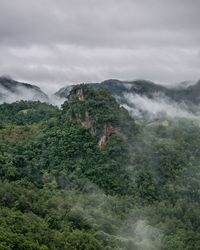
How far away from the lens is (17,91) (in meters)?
174

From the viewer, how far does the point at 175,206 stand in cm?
6581

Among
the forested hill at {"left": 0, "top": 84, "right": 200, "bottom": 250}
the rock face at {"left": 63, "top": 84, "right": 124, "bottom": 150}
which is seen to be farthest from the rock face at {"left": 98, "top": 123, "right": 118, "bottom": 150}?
the forested hill at {"left": 0, "top": 84, "right": 200, "bottom": 250}

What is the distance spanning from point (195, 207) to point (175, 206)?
2.81m

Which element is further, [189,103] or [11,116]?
[189,103]

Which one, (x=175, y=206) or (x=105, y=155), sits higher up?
(x=105, y=155)

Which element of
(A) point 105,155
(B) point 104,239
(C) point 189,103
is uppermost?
(C) point 189,103

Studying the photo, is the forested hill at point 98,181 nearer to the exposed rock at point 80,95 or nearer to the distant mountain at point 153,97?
the exposed rock at point 80,95

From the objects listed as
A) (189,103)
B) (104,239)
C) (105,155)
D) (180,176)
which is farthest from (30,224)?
(189,103)

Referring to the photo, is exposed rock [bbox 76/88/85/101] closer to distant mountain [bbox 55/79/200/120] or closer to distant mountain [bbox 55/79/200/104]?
distant mountain [bbox 55/79/200/120]

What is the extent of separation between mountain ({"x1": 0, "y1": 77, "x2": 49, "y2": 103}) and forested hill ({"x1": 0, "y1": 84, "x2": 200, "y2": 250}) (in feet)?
291

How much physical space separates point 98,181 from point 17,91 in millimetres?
109705

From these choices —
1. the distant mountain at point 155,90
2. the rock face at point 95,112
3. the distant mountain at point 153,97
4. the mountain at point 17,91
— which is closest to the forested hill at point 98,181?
the rock face at point 95,112

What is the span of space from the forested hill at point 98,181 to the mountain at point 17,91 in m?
88.7

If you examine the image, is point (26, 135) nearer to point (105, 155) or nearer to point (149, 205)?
point (105, 155)
